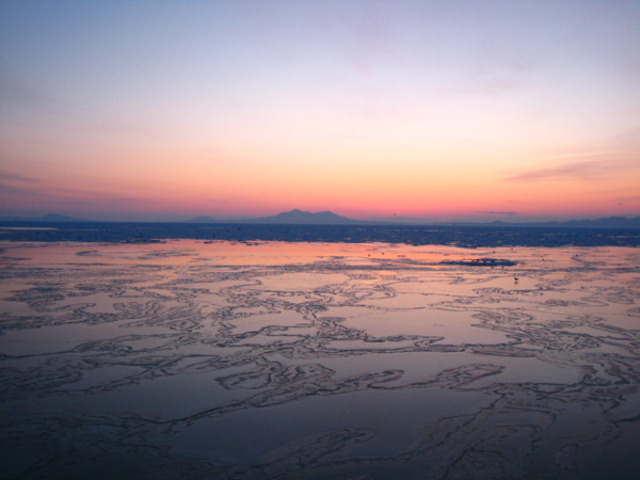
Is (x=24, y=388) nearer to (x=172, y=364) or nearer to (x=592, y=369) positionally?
(x=172, y=364)

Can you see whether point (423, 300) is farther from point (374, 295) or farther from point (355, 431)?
point (355, 431)

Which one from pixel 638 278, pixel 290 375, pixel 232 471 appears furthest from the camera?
pixel 638 278

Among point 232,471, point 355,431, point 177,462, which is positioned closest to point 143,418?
point 177,462

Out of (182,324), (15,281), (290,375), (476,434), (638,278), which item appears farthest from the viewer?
(638,278)

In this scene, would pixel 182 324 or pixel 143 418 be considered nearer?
pixel 143 418

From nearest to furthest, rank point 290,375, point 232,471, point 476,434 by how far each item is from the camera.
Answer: point 232,471
point 476,434
point 290,375

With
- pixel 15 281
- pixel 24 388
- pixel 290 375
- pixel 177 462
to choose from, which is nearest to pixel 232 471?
pixel 177 462
